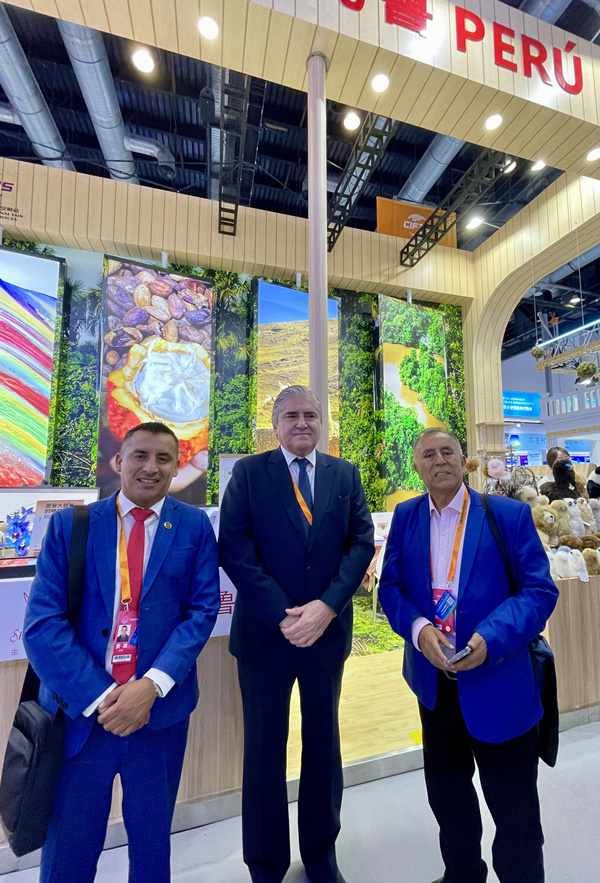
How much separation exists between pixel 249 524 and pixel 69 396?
4.17m

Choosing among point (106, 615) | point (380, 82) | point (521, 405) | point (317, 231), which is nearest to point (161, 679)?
point (106, 615)

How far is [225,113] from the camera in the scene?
411 cm

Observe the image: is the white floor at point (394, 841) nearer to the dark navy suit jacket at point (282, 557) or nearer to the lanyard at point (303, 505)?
the dark navy suit jacket at point (282, 557)

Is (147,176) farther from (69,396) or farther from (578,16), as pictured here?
(578,16)

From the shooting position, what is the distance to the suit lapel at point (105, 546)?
1.22m

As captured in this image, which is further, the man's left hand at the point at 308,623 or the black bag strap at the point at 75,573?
the man's left hand at the point at 308,623

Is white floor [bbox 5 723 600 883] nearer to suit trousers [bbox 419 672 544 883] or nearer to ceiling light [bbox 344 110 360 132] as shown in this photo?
suit trousers [bbox 419 672 544 883]

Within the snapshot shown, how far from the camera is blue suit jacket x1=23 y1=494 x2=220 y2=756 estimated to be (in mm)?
1145

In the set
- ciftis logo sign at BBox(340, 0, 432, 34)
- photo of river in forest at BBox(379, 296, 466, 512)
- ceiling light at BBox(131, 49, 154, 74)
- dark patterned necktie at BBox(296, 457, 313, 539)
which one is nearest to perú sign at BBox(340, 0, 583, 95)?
ciftis logo sign at BBox(340, 0, 432, 34)

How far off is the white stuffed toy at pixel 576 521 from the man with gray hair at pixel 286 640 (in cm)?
256

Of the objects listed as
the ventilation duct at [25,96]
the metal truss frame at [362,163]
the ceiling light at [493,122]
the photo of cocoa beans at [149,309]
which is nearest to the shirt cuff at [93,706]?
the photo of cocoa beans at [149,309]

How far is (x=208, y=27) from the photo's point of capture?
2760 millimetres

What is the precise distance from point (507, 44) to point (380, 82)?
1069 millimetres

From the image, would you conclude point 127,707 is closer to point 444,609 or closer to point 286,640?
point 286,640
